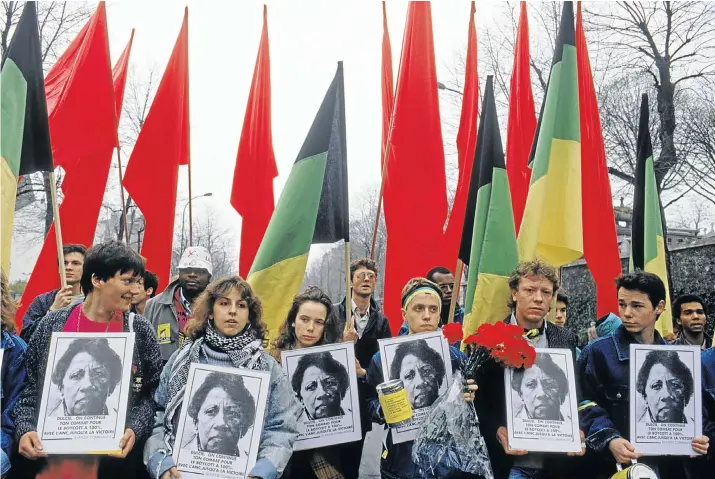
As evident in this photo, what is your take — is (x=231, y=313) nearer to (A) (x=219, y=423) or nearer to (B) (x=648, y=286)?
(A) (x=219, y=423)

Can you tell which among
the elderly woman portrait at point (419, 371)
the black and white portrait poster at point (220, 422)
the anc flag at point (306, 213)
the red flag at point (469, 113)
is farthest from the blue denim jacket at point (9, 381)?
the red flag at point (469, 113)

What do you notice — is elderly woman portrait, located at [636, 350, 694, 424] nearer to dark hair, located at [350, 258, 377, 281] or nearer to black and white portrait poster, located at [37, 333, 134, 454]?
dark hair, located at [350, 258, 377, 281]

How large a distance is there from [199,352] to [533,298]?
83.7 inches

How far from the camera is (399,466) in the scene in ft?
13.9

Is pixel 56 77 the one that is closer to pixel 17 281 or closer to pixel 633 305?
pixel 633 305

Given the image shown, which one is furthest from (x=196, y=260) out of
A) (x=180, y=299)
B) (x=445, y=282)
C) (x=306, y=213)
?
(x=445, y=282)

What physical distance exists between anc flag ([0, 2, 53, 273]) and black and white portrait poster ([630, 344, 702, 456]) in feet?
14.5

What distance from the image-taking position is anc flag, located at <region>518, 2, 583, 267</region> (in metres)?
5.86

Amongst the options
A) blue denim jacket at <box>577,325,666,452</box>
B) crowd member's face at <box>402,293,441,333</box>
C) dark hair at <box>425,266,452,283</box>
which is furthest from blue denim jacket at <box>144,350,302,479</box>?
dark hair at <box>425,266,452,283</box>

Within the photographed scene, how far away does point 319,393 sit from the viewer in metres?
4.32

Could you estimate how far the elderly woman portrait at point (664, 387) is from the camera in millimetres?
4043

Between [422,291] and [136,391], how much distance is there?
1973 millimetres

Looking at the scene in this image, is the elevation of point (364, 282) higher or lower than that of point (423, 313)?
higher

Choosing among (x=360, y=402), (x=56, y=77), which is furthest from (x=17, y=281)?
(x=360, y=402)
